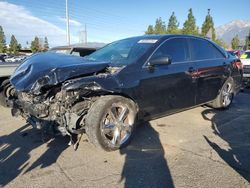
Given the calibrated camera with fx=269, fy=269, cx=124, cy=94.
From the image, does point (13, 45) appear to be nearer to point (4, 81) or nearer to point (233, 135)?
point (4, 81)

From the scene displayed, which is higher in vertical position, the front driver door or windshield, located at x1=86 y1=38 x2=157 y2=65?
windshield, located at x1=86 y1=38 x2=157 y2=65

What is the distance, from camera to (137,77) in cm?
404

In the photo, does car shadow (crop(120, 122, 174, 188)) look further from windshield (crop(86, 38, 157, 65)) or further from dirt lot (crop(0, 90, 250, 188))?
windshield (crop(86, 38, 157, 65))

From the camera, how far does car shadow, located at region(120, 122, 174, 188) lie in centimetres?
305

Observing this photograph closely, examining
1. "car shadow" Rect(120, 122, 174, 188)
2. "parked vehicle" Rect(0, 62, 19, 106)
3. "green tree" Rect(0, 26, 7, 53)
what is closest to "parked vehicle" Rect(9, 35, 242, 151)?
→ "car shadow" Rect(120, 122, 174, 188)

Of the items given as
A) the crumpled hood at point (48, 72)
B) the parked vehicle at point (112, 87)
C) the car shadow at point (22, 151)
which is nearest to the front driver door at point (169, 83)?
the parked vehicle at point (112, 87)

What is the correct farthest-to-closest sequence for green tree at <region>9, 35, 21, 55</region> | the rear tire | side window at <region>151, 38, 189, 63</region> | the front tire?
1. green tree at <region>9, 35, 21, 55</region>
2. the rear tire
3. side window at <region>151, 38, 189, 63</region>
4. the front tire

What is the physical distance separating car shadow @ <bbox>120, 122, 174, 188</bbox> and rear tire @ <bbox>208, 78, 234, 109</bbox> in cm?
216

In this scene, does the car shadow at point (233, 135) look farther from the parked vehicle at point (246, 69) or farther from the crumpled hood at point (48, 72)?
the parked vehicle at point (246, 69)

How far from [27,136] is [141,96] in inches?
80.8

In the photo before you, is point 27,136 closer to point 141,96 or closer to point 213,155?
point 141,96

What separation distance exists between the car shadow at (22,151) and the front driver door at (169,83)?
4.83 ft

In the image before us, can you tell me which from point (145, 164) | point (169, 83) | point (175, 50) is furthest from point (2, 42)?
point (145, 164)

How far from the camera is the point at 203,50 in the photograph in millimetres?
5488
